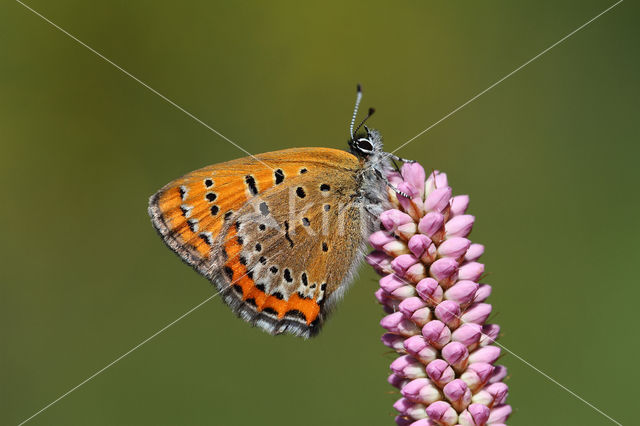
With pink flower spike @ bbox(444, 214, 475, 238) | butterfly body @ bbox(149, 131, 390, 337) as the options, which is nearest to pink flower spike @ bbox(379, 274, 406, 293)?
pink flower spike @ bbox(444, 214, 475, 238)

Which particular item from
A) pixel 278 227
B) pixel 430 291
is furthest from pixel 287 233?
pixel 430 291

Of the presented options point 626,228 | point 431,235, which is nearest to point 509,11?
point 626,228

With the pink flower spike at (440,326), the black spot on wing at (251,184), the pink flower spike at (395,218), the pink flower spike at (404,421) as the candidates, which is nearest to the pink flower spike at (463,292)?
the pink flower spike at (440,326)

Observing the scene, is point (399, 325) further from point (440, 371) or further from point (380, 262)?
point (380, 262)

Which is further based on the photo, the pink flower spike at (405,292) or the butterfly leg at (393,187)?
the butterfly leg at (393,187)

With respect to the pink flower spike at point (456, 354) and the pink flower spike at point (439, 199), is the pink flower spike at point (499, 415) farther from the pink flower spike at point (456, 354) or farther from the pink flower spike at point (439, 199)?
the pink flower spike at point (439, 199)

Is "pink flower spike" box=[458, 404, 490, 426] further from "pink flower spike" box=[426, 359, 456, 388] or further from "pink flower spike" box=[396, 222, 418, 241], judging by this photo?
"pink flower spike" box=[396, 222, 418, 241]
